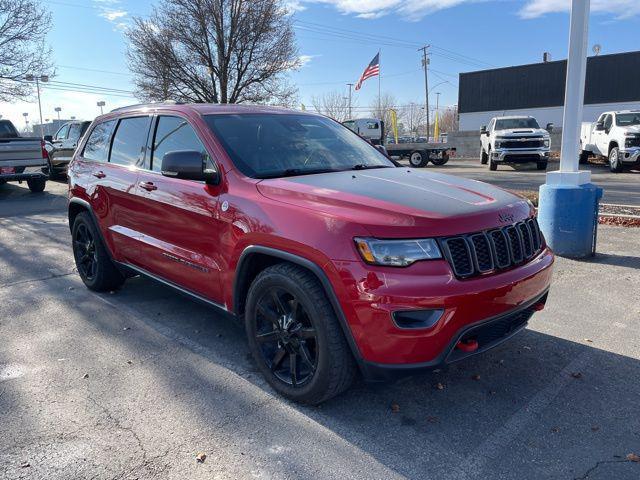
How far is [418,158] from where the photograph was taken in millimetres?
22641

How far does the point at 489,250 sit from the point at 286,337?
4.12ft

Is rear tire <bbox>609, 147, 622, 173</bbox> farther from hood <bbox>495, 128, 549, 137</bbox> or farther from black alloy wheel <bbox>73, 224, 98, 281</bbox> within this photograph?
black alloy wheel <bbox>73, 224, 98, 281</bbox>

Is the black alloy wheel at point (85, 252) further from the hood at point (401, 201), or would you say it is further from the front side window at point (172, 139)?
the hood at point (401, 201)

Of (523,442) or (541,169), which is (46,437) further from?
(541,169)

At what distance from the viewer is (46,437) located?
9.37 feet

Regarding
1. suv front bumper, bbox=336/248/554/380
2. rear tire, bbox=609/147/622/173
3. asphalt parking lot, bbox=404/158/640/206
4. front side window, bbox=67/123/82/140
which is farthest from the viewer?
rear tire, bbox=609/147/622/173

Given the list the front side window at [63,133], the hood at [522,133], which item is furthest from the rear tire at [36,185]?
the hood at [522,133]

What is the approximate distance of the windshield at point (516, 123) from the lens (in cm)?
1991

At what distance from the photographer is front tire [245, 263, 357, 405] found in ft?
9.21

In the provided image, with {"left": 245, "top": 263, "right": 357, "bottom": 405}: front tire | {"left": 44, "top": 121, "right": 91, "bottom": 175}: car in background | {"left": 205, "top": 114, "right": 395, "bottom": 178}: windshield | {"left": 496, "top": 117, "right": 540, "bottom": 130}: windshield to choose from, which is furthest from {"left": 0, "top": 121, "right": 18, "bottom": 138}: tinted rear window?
{"left": 496, "top": 117, "right": 540, "bottom": 130}: windshield

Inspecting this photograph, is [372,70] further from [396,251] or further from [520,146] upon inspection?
[396,251]

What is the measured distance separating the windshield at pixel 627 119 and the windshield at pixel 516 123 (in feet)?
9.26

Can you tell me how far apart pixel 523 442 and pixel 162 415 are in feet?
6.62

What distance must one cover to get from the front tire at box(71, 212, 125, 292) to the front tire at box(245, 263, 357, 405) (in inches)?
94.3
